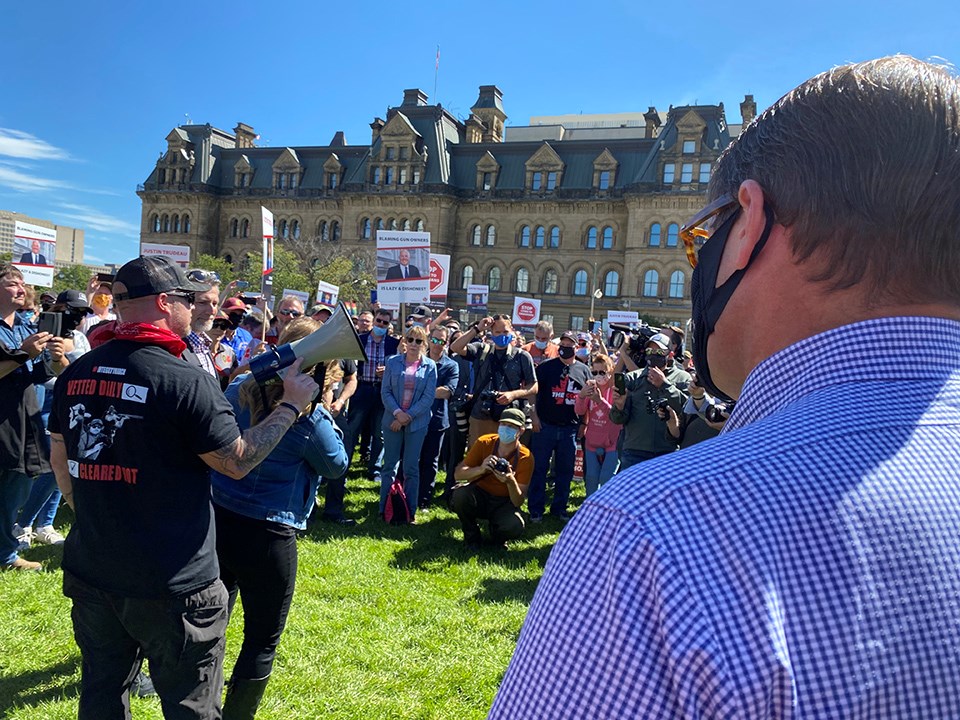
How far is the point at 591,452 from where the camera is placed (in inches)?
358

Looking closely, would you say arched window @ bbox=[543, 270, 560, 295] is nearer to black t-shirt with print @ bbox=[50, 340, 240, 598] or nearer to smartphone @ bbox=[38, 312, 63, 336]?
smartphone @ bbox=[38, 312, 63, 336]

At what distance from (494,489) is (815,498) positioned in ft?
22.5

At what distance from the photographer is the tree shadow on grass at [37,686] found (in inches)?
155

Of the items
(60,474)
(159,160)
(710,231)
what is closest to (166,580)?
(60,474)

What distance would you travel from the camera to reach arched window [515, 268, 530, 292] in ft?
173

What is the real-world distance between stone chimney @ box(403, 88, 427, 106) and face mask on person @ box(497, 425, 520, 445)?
54.5 metres

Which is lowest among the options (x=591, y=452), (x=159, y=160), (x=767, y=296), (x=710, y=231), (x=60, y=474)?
(x=591, y=452)

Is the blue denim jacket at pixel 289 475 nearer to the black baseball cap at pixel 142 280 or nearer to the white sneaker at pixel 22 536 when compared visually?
the black baseball cap at pixel 142 280

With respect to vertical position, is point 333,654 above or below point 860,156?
below

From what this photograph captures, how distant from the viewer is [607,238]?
50906 millimetres

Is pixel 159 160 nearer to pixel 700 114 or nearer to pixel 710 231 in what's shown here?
pixel 700 114

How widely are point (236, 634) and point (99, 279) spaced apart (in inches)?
204

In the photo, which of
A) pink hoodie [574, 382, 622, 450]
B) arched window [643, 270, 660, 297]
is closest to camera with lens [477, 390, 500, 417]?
pink hoodie [574, 382, 622, 450]

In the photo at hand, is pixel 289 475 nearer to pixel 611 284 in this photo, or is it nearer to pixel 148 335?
pixel 148 335
